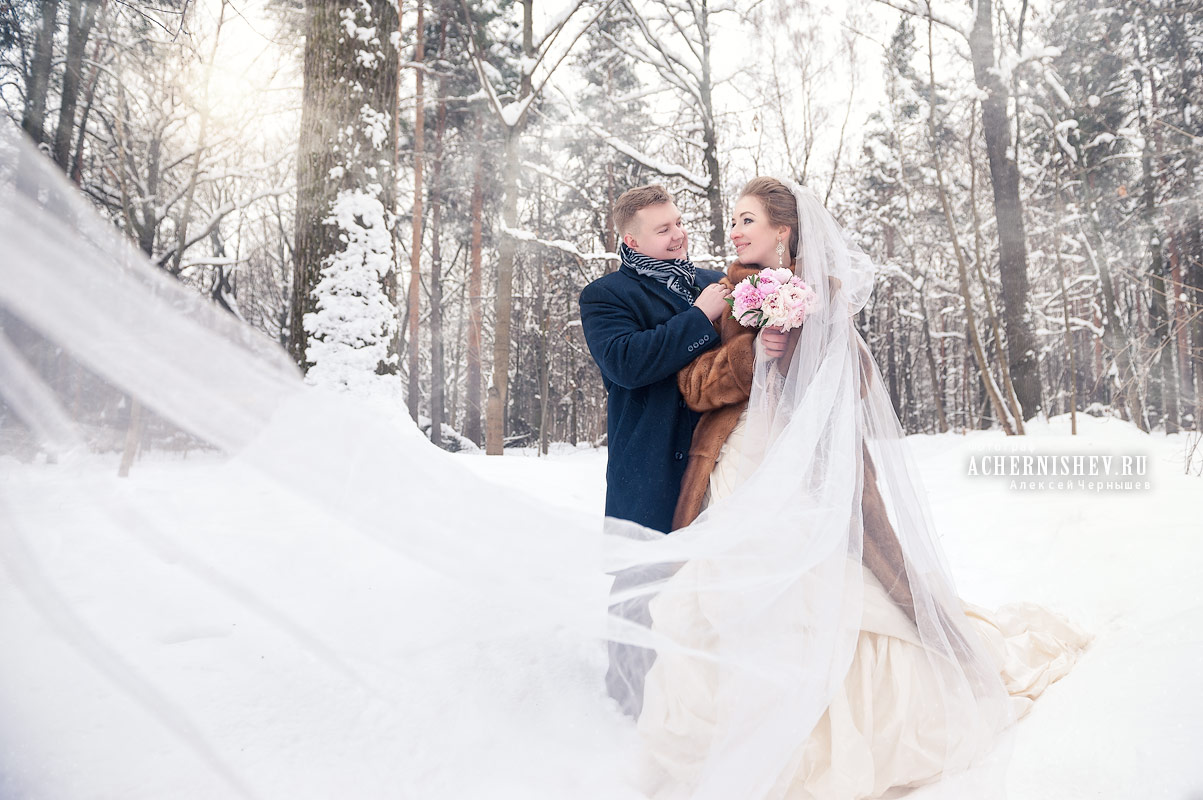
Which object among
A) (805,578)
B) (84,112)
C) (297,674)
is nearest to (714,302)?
(805,578)

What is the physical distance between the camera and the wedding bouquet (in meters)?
2.20

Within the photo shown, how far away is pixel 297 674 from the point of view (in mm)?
1889

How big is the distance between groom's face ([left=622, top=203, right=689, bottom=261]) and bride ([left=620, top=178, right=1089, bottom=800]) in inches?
11.8

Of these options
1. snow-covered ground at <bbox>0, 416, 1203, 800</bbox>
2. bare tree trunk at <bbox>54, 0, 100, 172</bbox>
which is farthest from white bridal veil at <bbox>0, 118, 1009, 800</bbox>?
bare tree trunk at <bbox>54, 0, 100, 172</bbox>

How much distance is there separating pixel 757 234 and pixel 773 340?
473 millimetres

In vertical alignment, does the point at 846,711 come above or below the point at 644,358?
below

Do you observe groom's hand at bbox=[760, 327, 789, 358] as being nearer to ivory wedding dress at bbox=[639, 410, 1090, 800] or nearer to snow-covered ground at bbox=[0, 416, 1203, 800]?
ivory wedding dress at bbox=[639, 410, 1090, 800]

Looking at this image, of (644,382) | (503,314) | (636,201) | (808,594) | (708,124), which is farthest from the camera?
(503,314)

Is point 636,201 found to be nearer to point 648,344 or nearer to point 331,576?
point 648,344

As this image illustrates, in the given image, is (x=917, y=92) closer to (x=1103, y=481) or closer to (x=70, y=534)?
(x=1103, y=481)

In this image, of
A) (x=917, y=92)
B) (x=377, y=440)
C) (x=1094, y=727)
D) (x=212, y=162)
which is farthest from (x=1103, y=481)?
(x=917, y=92)

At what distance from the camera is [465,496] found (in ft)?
6.67

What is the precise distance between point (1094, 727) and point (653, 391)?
1.78m

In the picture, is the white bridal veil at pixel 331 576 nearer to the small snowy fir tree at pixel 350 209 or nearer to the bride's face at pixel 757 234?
the bride's face at pixel 757 234
